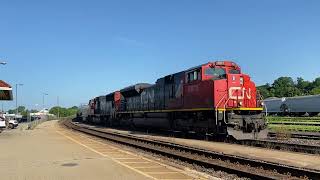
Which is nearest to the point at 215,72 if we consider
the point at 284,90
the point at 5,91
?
the point at 5,91

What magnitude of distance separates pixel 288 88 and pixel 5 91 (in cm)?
10620

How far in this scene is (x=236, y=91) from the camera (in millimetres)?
23578

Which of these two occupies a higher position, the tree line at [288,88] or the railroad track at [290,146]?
the tree line at [288,88]

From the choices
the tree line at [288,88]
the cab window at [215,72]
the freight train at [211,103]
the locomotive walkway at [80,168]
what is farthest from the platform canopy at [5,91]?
the tree line at [288,88]

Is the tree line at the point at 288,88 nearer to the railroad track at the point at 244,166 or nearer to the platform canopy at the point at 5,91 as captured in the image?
the platform canopy at the point at 5,91

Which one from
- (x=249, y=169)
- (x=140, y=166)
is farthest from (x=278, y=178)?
(x=140, y=166)

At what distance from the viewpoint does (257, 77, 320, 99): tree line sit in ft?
418

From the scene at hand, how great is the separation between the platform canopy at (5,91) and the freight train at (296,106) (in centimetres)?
3333

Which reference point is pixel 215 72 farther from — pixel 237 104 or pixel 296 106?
Answer: pixel 296 106

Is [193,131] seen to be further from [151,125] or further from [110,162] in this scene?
[110,162]

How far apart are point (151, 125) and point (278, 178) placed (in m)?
24.2

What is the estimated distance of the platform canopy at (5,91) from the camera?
35219 mm

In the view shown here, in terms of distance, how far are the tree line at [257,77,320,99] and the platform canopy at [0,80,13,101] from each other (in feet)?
301

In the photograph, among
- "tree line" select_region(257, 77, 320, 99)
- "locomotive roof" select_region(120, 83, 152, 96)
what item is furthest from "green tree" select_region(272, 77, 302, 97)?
"locomotive roof" select_region(120, 83, 152, 96)
